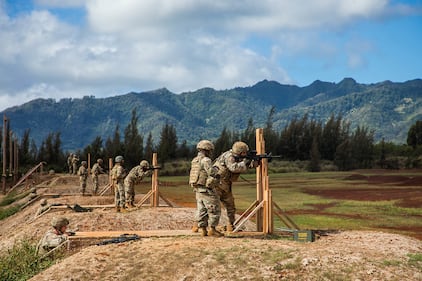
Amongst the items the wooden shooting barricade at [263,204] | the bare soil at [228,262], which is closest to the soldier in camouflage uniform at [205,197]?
the bare soil at [228,262]

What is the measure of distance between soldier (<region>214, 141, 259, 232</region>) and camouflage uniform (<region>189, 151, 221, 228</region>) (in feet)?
1.99

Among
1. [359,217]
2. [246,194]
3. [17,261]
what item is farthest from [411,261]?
[246,194]

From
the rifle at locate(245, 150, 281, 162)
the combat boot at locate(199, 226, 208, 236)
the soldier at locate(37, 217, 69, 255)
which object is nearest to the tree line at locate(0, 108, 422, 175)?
the soldier at locate(37, 217, 69, 255)

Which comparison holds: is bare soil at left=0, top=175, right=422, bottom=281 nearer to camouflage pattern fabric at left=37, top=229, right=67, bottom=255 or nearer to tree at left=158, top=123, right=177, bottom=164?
camouflage pattern fabric at left=37, top=229, right=67, bottom=255

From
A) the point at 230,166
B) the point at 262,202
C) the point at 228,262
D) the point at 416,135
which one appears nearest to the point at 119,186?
the point at 262,202

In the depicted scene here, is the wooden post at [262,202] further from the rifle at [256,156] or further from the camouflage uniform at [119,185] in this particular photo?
the camouflage uniform at [119,185]

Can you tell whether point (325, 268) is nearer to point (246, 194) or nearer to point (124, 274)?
point (124, 274)

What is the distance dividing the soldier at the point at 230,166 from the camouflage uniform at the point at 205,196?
23.9 inches

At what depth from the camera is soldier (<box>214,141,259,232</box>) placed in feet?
40.9

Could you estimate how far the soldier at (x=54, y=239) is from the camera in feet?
40.9

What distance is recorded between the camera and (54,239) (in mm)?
12617

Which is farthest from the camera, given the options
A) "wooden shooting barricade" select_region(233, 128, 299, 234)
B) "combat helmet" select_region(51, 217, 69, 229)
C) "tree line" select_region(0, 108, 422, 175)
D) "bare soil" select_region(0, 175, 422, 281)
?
"tree line" select_region(0, 108, 422, 175)

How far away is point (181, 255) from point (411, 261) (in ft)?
14.4

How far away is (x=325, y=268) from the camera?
893 cm
